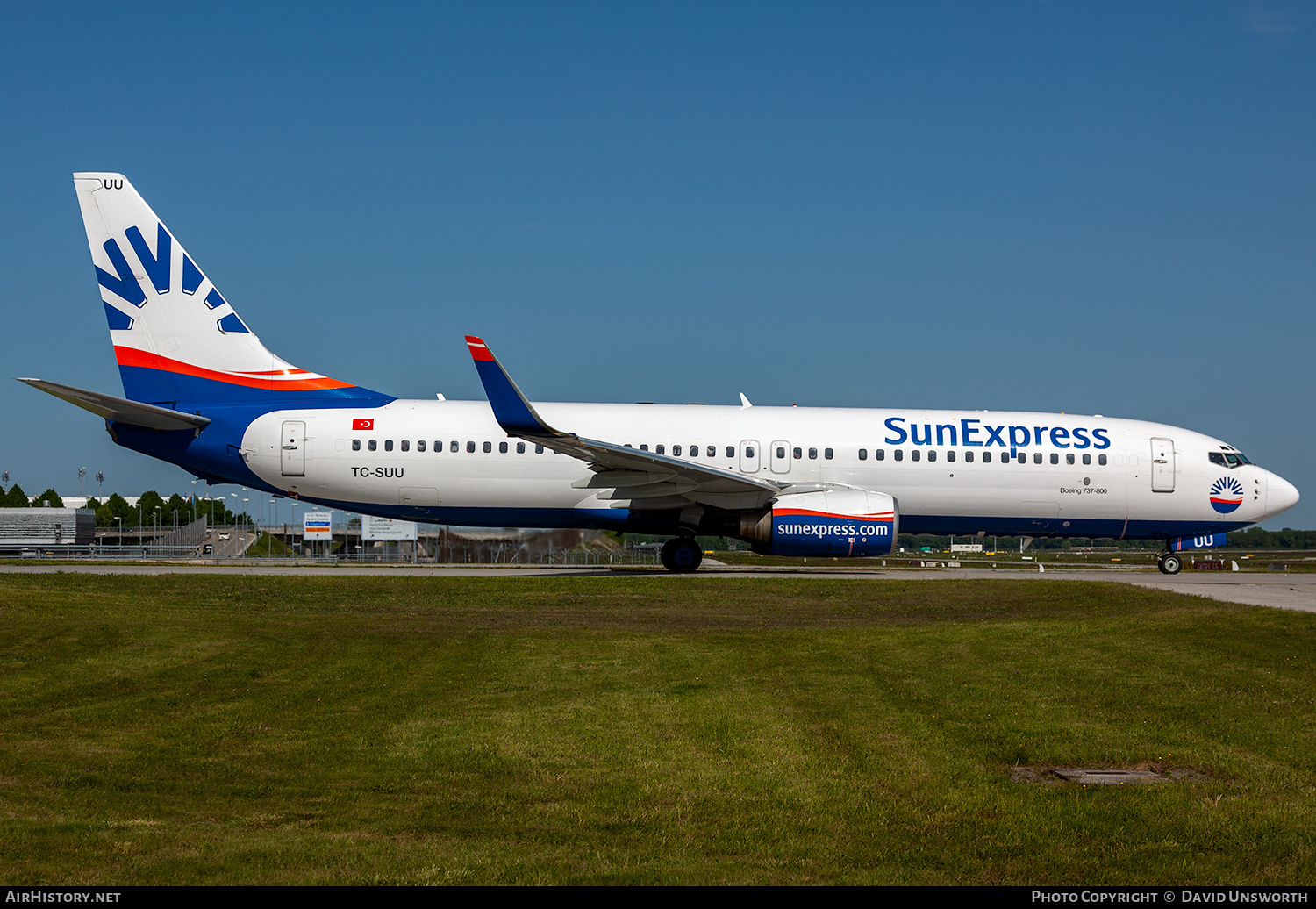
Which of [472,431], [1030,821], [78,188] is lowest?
[1030,821]

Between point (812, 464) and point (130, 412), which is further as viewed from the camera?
point (812, 464)

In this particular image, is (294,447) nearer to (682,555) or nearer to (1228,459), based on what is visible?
(682,555)

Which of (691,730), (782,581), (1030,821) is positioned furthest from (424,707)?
(782,581)

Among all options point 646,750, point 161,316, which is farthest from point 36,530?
point 646,750

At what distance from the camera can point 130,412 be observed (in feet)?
77.3

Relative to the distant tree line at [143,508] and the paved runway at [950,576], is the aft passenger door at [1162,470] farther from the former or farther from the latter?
the distant tree line at [143,508]

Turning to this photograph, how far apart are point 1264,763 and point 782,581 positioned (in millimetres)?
14402

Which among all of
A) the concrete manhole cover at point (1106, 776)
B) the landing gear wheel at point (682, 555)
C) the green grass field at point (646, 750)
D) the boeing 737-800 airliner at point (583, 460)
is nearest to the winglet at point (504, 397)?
the boeing 737-800 airliner at point (583, 460)

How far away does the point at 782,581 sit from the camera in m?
21.8

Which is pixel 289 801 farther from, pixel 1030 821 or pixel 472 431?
pixel 472 431

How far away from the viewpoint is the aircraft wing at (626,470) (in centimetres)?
2088

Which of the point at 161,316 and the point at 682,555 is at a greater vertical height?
the point at 161,316

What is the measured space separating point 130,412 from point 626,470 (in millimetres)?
11310

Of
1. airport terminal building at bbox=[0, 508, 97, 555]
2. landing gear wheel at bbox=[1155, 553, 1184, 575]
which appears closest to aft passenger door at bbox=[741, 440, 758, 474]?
landing gear wheel at bbox=[1155, 553, 1184, 575]
